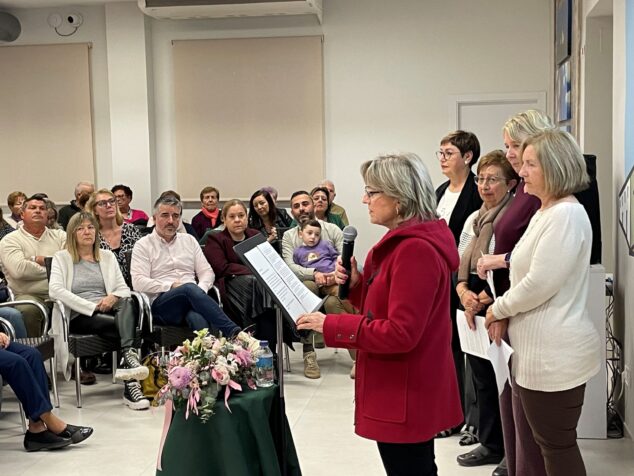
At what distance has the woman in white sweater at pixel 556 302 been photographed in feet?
8.87

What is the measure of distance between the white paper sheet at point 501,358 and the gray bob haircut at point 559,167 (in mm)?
545

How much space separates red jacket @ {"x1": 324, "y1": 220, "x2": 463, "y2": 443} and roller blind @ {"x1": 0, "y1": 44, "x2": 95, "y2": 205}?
26.4 feet

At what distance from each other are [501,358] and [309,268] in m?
3.59

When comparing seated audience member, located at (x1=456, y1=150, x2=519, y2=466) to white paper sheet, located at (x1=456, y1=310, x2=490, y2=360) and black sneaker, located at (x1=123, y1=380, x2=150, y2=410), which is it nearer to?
white paper sheet, located at (x1=456, y1=310, x2=490, y2=360)

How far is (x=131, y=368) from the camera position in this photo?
532cm

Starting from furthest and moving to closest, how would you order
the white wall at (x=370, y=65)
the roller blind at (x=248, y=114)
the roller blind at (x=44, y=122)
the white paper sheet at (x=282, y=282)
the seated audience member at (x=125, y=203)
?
the roller blind at (x=44, y=122)
the roller blind at (x=248, y=114)
the white wall at (x=370, y=65)
the seated audience member at (x=125, y=203)
the white paper sheet at (x=282, y=282)

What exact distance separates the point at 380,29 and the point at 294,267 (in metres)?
4.02

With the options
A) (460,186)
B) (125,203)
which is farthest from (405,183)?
(125,203)

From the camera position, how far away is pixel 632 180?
414cm

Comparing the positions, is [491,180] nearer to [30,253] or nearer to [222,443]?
[222,443]

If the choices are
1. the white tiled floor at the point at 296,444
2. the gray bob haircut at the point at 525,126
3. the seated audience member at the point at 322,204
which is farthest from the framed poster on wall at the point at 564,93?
the gray bob haircut at the point at 525,126

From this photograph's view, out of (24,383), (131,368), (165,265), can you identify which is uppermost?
(165,265)

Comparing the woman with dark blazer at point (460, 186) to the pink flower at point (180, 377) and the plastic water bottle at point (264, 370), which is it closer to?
the plastic water bottle at point (264, 370)

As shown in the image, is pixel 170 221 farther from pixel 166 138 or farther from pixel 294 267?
pixel 166 138
